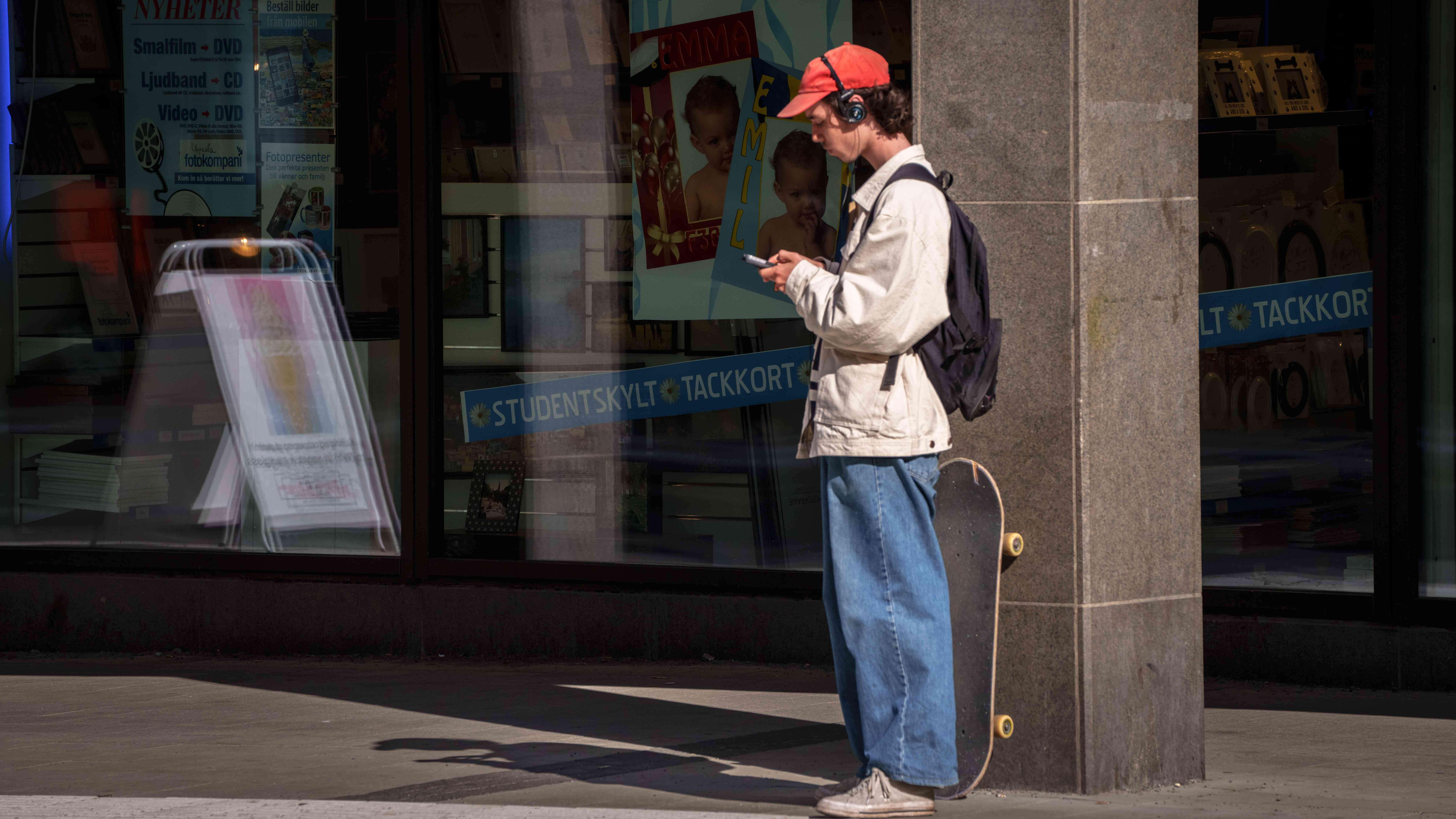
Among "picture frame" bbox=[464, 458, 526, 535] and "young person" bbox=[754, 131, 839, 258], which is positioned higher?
"young person" bbox=[754, 131, 839, 258]

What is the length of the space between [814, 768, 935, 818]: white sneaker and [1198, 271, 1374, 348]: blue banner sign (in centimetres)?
292

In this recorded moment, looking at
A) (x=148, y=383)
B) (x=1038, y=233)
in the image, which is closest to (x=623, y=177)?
(x=148, y=383)

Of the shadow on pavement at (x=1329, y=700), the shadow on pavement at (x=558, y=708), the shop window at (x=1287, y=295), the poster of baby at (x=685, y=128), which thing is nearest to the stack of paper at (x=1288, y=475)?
the shop window at (x=1287, y=295)

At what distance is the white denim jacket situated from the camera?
14.5ft

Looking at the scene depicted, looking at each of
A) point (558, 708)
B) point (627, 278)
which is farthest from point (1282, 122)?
point (558, 708)

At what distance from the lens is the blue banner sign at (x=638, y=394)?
7.83 metres

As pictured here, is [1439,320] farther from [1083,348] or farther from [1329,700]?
[1083,348]

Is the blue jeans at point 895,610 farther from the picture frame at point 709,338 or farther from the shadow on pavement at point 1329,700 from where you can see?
the picture frame at point 709,338

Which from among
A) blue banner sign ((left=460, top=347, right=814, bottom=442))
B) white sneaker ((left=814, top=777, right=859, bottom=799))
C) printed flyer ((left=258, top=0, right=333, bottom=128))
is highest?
printed flyer ((left=258, top=0, right=333, bottom=128))

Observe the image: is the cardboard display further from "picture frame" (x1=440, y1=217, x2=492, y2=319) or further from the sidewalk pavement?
"picture frame" (x1=440, y1=217, x2=492, y2=319)

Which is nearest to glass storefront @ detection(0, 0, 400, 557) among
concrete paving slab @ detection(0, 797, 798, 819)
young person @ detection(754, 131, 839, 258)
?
young person @ detection(754, 131, 839, 258)

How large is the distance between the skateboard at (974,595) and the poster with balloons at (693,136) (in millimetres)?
2866

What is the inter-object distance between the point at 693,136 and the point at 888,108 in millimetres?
3352

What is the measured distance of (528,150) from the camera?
26.9ft
